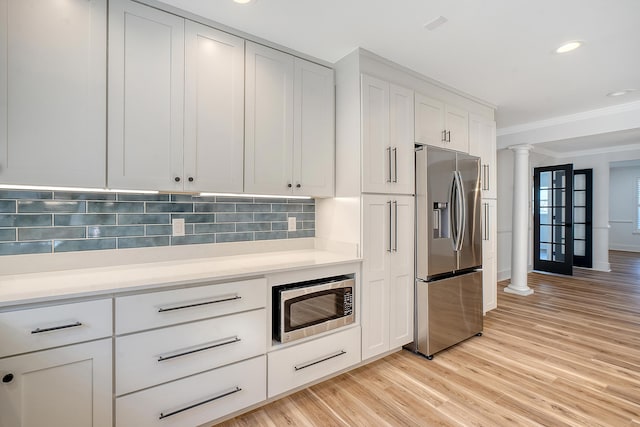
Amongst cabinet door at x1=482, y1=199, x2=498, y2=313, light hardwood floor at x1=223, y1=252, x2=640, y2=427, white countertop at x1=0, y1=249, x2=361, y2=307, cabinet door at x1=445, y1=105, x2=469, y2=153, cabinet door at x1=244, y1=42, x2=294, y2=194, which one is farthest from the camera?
cabinet door at x1=482, y1=199, x2=498, y2=313

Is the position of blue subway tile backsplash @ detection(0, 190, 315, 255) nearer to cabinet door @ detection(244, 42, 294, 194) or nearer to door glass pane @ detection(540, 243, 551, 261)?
cabinet door @ detection(244, 42, 294, 194)

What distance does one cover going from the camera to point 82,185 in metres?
1.64

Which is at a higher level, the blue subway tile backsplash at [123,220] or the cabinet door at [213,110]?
the cabinet door at [213,110]

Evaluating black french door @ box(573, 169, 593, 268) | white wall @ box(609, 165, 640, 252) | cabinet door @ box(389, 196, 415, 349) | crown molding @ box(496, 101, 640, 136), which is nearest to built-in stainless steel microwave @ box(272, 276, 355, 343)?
cabinet door @ box(389, 196, 415, 349)

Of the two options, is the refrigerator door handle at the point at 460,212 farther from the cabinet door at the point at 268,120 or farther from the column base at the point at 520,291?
the column base at the point at 520,291

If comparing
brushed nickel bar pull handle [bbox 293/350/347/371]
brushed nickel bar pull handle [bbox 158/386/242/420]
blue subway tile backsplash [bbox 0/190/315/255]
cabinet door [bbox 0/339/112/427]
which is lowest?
brushed nickel bar pull handle [bbox 158/386/242/420]

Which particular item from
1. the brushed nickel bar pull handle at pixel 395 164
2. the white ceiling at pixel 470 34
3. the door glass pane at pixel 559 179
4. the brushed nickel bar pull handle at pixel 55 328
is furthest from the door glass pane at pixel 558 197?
the brushed nickel bar pull handle at pixel 55 328

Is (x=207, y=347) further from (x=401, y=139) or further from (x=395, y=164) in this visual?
(x=401, y=139)

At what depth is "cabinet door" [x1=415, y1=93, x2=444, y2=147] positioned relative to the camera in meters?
2.80

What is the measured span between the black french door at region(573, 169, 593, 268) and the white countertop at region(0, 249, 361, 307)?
6756mm

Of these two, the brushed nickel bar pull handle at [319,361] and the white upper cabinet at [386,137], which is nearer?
the brushed nickel bar pull handle at [319,361]

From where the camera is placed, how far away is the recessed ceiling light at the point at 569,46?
7.68ft

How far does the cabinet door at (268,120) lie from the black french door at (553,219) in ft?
20.3

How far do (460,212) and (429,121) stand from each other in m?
0.92
